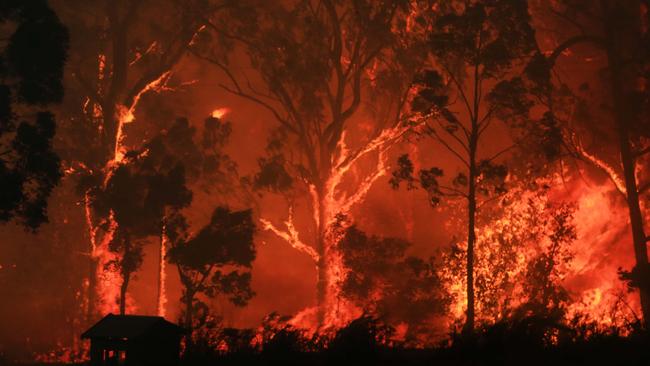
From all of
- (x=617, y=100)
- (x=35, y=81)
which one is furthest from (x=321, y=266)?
(x=35, y=81)

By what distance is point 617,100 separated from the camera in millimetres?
30672

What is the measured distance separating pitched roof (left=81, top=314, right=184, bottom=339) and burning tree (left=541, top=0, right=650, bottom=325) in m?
18.2

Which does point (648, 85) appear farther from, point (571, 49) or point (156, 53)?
point (156, 53)

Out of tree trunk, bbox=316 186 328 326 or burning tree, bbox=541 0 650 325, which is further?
tree trunk, bbox=316 186 328 326

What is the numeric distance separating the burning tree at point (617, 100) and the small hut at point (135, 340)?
18193mm

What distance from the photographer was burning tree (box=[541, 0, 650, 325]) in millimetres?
29766

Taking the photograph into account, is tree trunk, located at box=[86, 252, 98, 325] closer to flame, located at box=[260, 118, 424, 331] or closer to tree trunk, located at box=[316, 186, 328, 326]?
flame, located at box=[260, 118, 424, 331]

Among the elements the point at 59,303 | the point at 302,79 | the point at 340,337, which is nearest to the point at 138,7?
the point at 302,79


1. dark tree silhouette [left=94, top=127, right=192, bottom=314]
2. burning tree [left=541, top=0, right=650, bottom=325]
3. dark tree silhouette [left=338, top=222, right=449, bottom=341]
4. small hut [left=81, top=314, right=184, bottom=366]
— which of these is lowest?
small hut [left=81, top=314, right=184, bottom=366]

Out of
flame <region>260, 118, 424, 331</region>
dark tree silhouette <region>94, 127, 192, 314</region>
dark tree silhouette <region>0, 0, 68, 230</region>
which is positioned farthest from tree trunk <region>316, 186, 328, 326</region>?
dark tree silhouette <region>0, 0, 68, 230</region>

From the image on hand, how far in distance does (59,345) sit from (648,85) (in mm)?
32516

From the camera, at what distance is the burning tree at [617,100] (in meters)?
29.8

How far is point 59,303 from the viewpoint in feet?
158

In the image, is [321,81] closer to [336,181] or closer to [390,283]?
[336,181]
